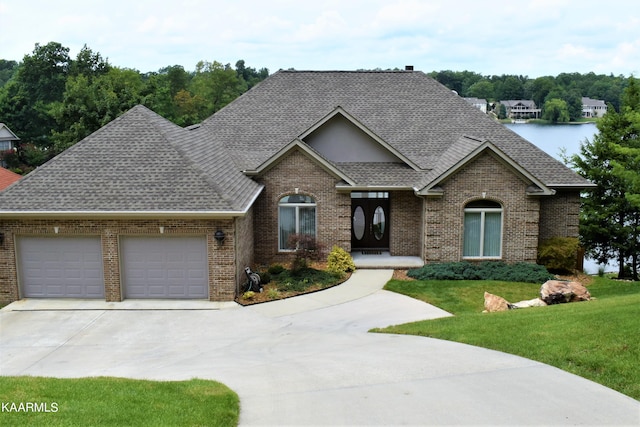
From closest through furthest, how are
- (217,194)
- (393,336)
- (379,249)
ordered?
(393,336) < (217,194) < (379,249)

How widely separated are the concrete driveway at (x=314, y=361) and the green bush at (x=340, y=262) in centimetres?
201

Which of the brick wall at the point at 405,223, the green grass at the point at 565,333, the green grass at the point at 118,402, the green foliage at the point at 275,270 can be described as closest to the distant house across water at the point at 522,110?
the brick wall at the point at 405,223

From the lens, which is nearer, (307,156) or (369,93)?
(307,156)

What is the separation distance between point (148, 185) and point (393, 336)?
842cm

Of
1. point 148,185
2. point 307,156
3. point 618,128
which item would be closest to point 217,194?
point 148,185

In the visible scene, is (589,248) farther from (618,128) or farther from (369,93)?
(369,93)

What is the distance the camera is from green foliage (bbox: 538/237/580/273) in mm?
20703

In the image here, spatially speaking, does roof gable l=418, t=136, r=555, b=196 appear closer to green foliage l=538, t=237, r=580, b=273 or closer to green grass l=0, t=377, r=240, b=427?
green foliage l=538, t=237, r=580, b=273

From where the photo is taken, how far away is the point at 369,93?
→ 85.6 feet

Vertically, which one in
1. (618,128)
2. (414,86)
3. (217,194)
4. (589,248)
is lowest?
(589,248)

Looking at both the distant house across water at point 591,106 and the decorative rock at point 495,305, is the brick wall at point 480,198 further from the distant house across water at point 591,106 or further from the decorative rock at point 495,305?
the distant house across water at point 591,106

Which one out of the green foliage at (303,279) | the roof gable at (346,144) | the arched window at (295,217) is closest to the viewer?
the green foliage at (303,279)

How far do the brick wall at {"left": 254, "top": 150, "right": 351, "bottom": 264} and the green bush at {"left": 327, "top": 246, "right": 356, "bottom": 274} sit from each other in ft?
2.00

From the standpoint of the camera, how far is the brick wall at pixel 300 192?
20906 mm
